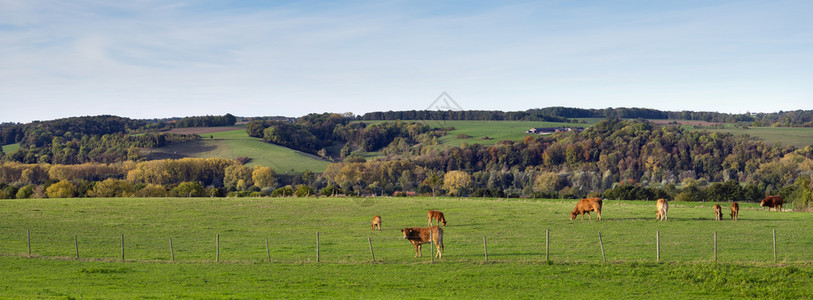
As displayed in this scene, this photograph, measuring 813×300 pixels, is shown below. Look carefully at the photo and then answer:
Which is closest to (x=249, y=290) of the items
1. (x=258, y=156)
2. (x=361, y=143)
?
(x=258, y=156)

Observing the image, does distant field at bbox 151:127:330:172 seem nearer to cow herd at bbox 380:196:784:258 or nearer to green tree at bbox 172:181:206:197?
green tree at bbox 172:181:206:197

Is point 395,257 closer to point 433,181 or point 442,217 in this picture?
point 442,217

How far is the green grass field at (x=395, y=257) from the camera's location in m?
21.1

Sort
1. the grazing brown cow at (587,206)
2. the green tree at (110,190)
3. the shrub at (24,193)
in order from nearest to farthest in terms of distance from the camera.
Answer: the grazing brown cow at (587,206), the shrub at (24,193), the green tree at (110,190)

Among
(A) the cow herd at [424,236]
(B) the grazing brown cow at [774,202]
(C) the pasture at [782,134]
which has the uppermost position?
(C) the pasture at [782,134]

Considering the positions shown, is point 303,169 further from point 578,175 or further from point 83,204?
point 83,204

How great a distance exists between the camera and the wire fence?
26609 mm

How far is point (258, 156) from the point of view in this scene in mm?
152250

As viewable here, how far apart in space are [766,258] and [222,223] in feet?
107

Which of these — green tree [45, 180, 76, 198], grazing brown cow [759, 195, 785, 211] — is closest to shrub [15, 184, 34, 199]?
green tree [45, 180, 76, 198]

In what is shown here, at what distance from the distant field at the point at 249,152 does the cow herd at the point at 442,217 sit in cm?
10087

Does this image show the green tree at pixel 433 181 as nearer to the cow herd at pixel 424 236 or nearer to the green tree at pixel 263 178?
the green tree at pixel 263 178

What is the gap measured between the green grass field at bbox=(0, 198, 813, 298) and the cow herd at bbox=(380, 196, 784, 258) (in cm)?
77

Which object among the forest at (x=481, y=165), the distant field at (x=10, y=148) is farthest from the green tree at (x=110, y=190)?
the distant field at (x=10, y=148)
